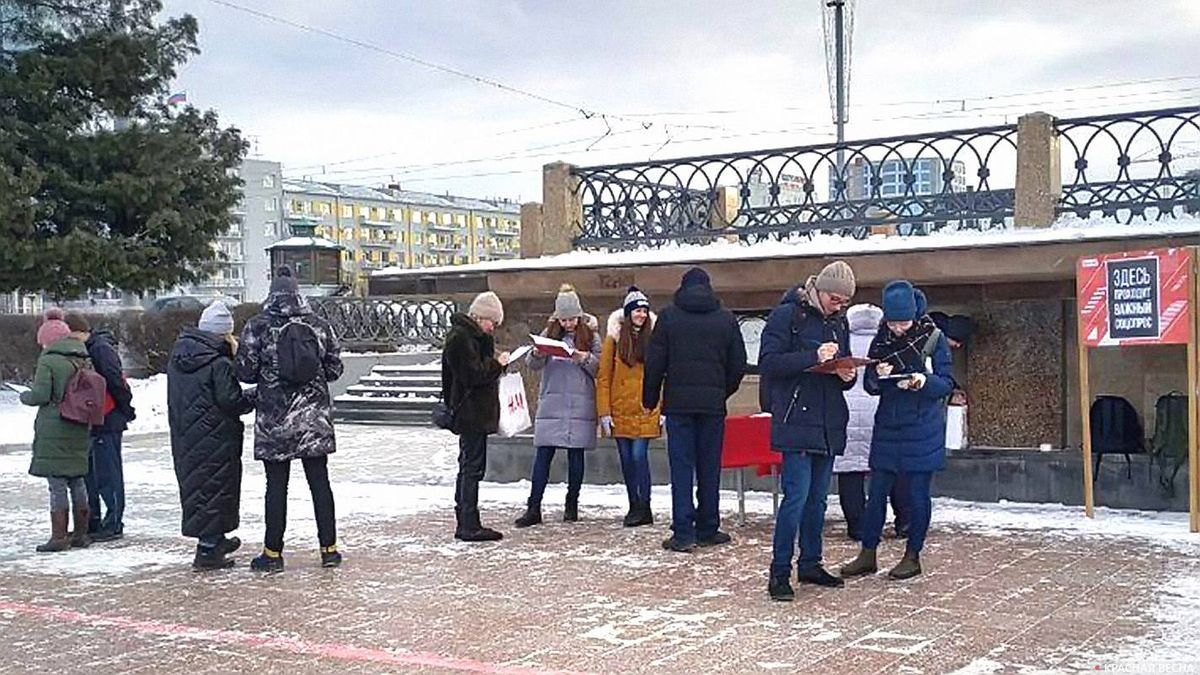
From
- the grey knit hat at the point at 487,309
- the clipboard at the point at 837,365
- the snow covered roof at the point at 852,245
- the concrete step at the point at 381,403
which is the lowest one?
the concrete step at the point at 381,403

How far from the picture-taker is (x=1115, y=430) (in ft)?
32.4

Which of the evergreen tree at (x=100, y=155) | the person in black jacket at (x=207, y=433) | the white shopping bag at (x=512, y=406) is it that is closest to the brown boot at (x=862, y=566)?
the white shopping bag at (x=512, y=406)

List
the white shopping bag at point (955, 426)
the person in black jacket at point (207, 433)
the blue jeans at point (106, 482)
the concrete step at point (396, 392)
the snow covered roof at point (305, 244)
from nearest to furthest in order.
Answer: the person in black jacket at point (207, 433), the blue jeans at point (106, 482), the white shopping bag at point (955, 426), the concrete step at point (396, 392), the snow covered roof at point (305, 244)

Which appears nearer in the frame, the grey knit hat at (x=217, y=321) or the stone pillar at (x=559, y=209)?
the grey knit hat at (x=217, y=321)

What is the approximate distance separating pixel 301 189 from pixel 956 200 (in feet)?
307

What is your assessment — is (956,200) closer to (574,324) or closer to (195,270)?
(574,324)

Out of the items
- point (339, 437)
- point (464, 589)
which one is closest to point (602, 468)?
point (464, 589)

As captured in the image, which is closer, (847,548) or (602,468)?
(847,548)

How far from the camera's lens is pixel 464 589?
736 cm

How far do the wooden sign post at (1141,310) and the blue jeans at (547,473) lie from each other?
373cm

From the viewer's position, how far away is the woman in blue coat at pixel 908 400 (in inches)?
278

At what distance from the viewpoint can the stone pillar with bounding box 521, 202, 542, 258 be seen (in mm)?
13094

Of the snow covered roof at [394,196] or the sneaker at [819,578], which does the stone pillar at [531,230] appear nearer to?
the sneaker at [819,578]

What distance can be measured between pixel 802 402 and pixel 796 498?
52 centimetres
